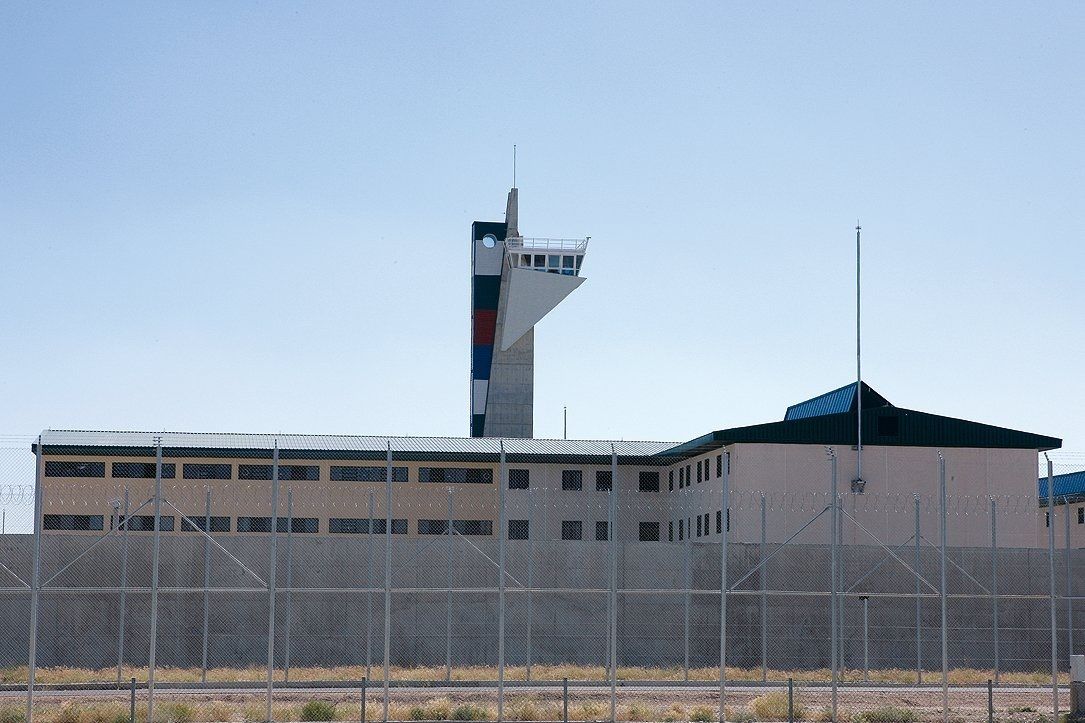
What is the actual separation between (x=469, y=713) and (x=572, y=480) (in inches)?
1455

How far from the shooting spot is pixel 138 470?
190 ft

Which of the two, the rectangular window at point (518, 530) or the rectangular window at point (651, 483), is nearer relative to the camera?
the rectangular window at point (518, 530)

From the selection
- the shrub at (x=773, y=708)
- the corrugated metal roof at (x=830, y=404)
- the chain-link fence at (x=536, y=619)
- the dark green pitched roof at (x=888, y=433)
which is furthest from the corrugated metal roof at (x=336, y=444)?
the shrub at (x=773, y=708)

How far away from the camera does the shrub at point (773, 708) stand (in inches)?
973

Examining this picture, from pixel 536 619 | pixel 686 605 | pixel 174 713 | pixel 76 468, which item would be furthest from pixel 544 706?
pixel 76 468

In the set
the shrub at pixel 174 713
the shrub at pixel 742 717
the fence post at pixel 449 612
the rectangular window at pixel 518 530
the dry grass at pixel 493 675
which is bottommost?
the dry grass at pixel 493 675

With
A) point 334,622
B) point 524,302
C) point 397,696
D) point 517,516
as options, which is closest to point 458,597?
point 334,622

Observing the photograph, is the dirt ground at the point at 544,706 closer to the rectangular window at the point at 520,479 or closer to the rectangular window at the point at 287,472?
the rectangular window at the point at 287,472

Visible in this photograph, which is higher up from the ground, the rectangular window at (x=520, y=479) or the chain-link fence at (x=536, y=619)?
the rectangular window at (x=520, y=479)

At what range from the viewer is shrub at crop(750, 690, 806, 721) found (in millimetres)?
24703

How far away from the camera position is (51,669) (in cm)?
3459

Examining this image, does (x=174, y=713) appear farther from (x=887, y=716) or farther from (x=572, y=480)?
(x=572, y=480)

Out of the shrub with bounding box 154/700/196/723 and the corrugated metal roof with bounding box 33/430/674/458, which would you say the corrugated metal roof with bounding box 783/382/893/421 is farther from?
the shrub with bounding box 154/700/196/723

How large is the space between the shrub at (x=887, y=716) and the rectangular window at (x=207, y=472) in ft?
122
